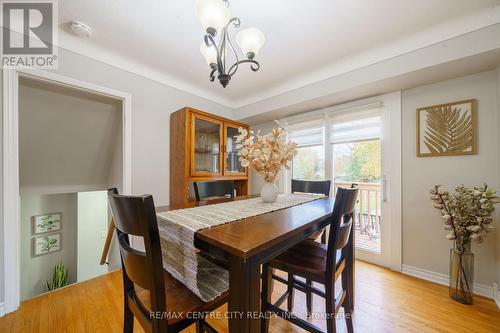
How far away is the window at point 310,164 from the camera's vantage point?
2.81 meters

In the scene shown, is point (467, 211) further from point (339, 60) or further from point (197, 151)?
point (197, 151)

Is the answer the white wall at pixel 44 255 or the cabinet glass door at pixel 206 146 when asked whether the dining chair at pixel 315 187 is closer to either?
the cabinet glass door at pixel 206 146

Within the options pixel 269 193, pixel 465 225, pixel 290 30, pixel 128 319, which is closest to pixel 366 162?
pixel 465 225

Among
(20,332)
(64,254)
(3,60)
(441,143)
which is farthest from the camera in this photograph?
(64,254)

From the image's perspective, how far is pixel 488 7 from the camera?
1.41 meters

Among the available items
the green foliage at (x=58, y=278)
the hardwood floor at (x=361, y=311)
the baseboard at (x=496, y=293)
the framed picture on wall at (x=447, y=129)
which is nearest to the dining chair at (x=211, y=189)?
the hardwood floor at (x=361, y=311)

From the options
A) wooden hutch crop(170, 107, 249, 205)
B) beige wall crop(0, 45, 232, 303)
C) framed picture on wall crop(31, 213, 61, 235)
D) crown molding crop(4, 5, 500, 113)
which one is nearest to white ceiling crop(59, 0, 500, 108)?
crown molding crop(4, 5, 500, 113)

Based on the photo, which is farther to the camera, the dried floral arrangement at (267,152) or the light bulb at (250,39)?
the dried floral arrangement at (267,152)

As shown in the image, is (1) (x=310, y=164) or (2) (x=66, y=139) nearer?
(2) (x=66, y=139)

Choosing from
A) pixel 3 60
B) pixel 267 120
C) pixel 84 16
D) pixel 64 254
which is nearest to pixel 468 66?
pixel 267 120

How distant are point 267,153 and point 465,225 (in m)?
1.81

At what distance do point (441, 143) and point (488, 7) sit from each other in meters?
1.08

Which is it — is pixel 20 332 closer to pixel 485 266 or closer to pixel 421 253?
pixel 421 253

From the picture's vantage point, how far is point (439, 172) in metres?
1.95
